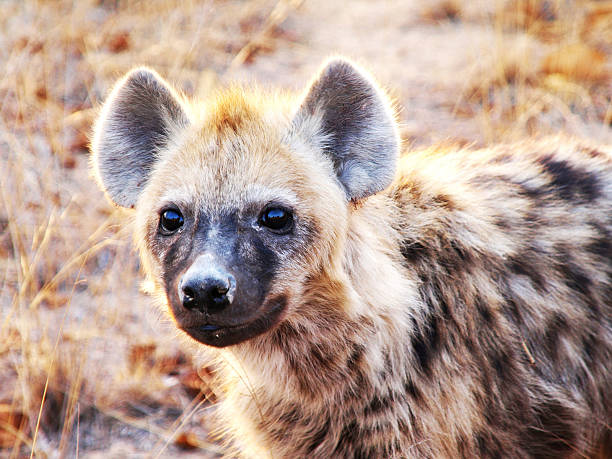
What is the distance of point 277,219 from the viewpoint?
188 centimetres

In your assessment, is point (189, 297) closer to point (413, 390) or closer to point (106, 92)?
point (413, 390)

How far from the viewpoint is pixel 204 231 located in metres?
1.82

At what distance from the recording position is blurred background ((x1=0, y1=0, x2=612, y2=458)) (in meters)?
2.88

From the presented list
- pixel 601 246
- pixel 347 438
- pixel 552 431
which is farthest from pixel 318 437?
pixel 601 246

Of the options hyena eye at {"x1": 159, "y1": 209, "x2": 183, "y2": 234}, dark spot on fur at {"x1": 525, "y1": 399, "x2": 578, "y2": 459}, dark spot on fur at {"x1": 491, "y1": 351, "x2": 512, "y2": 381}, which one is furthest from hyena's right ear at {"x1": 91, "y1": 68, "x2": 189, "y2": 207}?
dark spot on fur at {"x1": 525, "y1": 399, "x2": 578, "y2": 459}

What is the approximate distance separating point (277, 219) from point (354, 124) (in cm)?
36

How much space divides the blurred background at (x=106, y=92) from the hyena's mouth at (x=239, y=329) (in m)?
0.50

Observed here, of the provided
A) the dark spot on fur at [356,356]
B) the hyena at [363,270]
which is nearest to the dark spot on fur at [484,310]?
the hyena at [363,270]

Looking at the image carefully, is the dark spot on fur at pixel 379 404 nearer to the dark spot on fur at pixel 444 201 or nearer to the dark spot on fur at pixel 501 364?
the dark spot on fur at pixel 501 364

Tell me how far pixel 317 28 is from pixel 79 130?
7.63ft

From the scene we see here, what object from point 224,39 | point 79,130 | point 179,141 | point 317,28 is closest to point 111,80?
point 79,130

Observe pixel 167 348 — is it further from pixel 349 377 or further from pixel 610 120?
pixel 610 120

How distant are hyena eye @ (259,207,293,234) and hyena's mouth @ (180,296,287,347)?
0.18 m

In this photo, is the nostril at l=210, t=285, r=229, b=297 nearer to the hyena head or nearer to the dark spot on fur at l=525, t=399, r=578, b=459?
the hyena head
